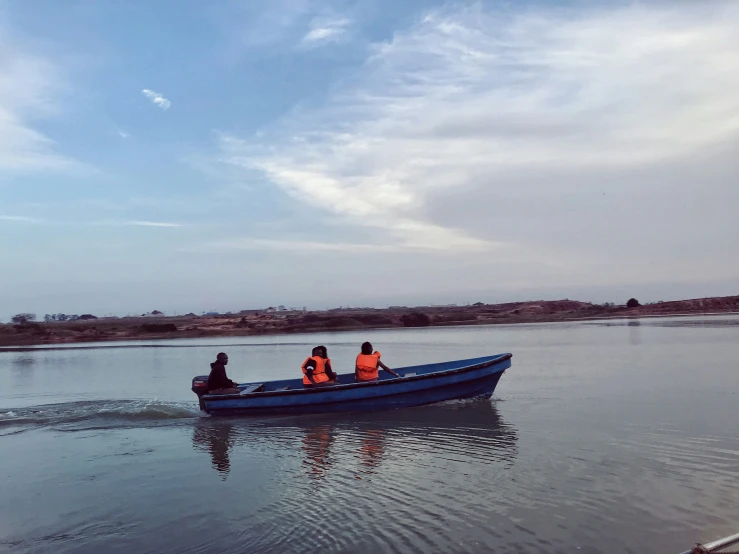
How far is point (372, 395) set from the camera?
604 inches

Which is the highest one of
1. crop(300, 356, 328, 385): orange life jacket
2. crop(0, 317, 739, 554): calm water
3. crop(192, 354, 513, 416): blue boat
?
crop(300, 356, 328, 385): orange life jacket

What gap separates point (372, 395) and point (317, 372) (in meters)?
1.64

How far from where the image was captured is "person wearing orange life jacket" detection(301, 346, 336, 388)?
15.9 m

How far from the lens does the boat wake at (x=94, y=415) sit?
15.5 m

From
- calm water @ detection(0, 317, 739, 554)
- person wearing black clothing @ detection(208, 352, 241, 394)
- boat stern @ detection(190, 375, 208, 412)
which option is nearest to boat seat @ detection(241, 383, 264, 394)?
person wearing black clothing @ detection(208, 352, 241, 394)

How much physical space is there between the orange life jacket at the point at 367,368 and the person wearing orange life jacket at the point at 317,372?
2.45 feet

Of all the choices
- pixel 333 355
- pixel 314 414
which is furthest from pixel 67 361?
pixel 314 414

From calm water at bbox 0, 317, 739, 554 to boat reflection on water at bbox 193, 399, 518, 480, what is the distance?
7 cm

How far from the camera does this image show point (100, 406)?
17.8 m

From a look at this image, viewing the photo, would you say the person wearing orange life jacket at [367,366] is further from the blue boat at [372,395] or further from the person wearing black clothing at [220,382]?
the person wearing black clothing at [220,382]

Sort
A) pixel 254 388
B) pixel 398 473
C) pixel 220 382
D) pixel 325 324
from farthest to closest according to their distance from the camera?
pixel 325 324, pixel 254 388, pixel 220 382, pixel 398 473

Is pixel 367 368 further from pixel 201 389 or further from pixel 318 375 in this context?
pixel 201 389

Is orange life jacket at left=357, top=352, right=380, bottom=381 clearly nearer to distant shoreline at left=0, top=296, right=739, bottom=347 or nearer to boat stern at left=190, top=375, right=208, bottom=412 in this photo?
boat stern at left=190, top=375, right=208, bottom=412

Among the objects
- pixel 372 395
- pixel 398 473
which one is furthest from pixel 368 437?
pixel 398 473
